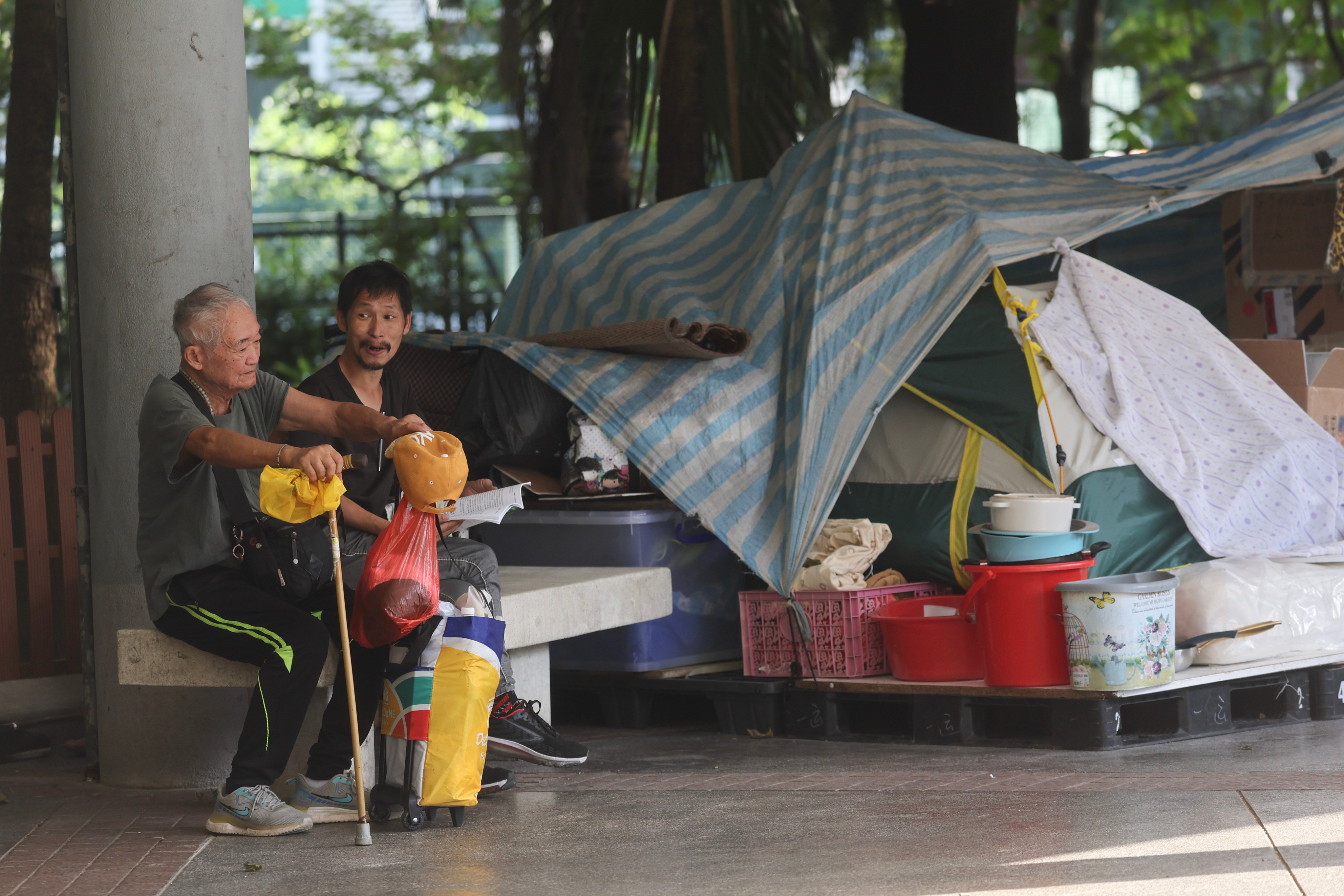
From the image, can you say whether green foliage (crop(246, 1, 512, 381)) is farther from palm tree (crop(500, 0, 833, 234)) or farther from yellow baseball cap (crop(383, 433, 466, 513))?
yellow baseball cap (crop(383, 433, 466, 513))

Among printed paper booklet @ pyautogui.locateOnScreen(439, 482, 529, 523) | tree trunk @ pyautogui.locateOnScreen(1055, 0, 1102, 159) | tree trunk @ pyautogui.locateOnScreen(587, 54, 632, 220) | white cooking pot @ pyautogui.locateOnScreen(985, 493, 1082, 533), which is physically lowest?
white cooking pot @ pyautogui.locateOnScreen(985, 493, 1082, 533)

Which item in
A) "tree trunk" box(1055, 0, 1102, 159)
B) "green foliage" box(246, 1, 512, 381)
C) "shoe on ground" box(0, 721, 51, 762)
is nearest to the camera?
"shoe on ground" box(0, 721, 51, 762)

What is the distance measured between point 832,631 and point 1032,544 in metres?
0.85

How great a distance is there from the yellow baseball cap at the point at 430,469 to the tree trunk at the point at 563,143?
5165 mm

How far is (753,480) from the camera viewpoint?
586 cm

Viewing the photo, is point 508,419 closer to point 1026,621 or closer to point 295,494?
point 295,494

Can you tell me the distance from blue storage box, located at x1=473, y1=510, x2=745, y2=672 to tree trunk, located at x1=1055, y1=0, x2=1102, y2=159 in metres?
10.0

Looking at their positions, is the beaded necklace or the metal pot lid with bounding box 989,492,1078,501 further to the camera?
the metal pot lid with bounding box 989,492,1078,501

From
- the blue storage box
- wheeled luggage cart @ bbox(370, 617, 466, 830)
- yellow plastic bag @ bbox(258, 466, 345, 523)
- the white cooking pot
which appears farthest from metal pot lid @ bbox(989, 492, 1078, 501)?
yellow plastic bag @ bbox(258, 466, 345, 523)

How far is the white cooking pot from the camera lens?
5207 mm

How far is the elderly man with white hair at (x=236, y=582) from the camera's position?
14.5 ft

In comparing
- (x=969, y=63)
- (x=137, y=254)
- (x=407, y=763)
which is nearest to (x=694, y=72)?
(x=969, y=63)

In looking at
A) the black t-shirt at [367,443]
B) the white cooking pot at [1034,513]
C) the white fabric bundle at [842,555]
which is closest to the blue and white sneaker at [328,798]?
the black t-shirt at [367,443]

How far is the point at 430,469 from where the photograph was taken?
4305 mm
